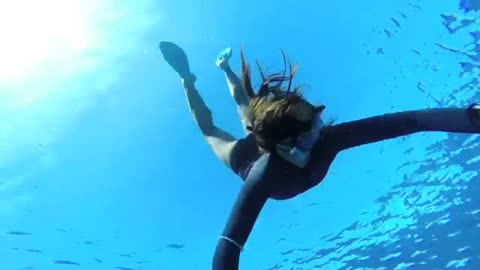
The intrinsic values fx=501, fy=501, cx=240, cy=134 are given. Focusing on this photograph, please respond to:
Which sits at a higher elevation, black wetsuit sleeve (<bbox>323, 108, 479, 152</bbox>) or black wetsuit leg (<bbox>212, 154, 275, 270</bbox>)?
black wetsuit sleeve (<bbox>323, 108, 479, 152</bbox>)

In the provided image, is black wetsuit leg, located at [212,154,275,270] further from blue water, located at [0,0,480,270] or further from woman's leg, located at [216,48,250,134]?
blue water, located at [0,0,480,270]

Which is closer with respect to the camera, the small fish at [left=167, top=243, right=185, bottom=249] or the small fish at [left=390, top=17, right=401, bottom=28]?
the small fish at [left=390, top=17, right=401, bottom=28]

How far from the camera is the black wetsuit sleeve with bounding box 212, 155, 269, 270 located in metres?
3.85

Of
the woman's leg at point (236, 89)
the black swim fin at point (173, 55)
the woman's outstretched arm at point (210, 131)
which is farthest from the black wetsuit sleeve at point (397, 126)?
the black swim fin at point (173, 55)

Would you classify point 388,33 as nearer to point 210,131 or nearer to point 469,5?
point 469,5

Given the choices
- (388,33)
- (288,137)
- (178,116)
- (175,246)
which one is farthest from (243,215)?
(175,246)

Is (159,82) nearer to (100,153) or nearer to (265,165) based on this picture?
(100,153)

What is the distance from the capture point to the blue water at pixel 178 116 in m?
11.6

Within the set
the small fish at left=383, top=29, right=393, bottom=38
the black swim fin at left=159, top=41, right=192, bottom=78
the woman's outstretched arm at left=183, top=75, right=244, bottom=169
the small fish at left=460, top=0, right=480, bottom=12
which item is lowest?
the woman's outstretched arm at left=183, top=75, right=244, bottom=169

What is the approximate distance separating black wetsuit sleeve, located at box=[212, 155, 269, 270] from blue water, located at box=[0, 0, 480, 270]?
6.20 m

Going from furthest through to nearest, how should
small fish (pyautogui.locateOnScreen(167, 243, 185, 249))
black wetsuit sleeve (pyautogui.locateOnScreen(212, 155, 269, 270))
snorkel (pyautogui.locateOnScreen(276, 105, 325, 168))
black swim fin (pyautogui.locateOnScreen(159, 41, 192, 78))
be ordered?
small fish (pyautogui.locateOnScreen(167, 243, 185, 249)) < black swim fin (pyautogui.locateOnScreen(159, 41, 192, 78)) < snorkel (pyautogui.locateOnScreen(276, 105, 325, 168)) < black wetsuit sleeve (pyautogui.locateOnScreen(212, 155, 269, 270))

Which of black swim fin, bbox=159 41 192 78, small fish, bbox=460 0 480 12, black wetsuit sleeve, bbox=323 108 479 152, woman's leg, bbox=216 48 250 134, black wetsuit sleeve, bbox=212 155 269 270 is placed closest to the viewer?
black wetsuit sleeve, bbox=212 155 269 270

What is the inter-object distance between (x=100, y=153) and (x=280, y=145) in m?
10.3

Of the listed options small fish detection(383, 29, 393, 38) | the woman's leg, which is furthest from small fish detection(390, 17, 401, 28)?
the woman's leg
